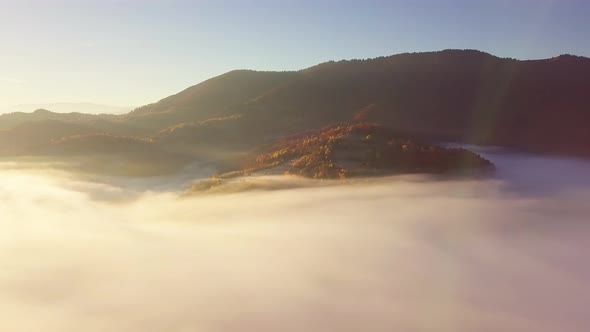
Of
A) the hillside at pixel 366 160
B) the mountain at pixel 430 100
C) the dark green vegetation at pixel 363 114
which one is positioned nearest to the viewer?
the hillside at pixel 366 160

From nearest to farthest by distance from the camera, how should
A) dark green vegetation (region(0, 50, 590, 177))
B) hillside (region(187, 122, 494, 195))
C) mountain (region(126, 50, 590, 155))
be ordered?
1. hillside (region(187, 122, 494, 195))
2. dark green vegetation (region(0, 50, 590, 177))
3. mountain (region(126, 50, 590, 155))

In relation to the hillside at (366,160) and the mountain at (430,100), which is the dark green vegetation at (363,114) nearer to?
the mountain at (430,100)

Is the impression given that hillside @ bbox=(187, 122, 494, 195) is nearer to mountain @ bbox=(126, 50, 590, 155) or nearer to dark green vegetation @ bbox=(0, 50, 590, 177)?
dark green vegetation @ bbox=(0, 50, 590, 177)

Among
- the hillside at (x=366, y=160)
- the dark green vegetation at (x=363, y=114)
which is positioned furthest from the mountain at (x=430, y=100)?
the hillside at (x=366, y=160)

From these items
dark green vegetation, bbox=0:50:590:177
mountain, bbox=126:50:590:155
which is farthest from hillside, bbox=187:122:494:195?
mountain, bbox=126:50:590:155

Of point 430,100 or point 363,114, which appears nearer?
point 363,114

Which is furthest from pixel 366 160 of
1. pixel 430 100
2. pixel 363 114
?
pixel 430 100

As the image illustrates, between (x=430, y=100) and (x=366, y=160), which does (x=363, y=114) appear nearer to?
(x=430, y=100)

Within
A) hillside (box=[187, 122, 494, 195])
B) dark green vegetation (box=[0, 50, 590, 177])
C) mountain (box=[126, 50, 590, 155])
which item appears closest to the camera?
hillside (box=[187, 122, 494, 195])

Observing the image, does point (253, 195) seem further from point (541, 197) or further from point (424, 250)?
point (541, 197)
